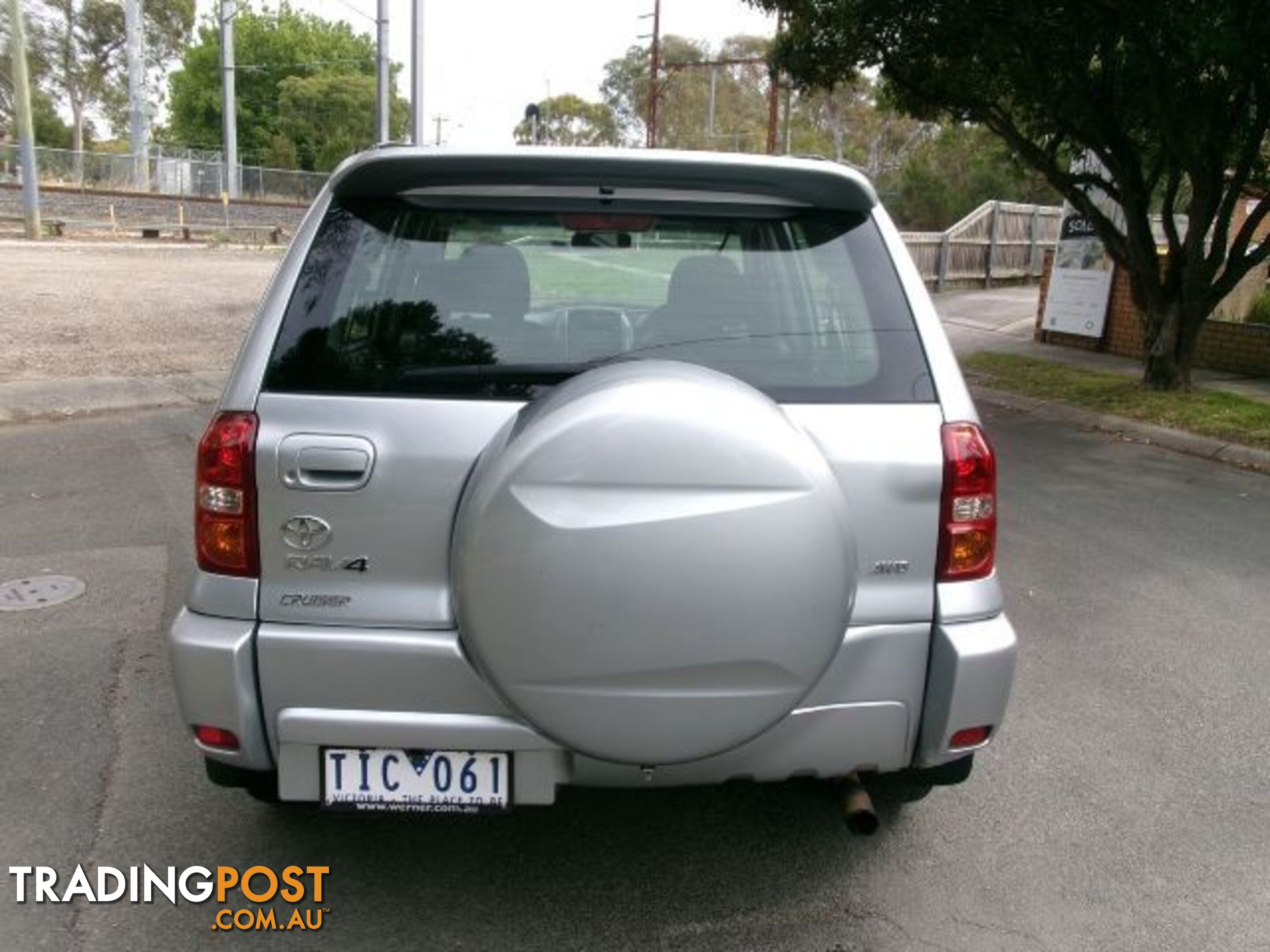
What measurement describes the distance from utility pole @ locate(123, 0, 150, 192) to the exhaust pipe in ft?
146

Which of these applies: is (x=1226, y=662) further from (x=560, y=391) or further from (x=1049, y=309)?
(x=1049, y=309)

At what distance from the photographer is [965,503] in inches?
95.1

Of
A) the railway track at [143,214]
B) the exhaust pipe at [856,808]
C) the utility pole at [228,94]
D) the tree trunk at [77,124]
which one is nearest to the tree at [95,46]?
the tree trunk at [77,124]

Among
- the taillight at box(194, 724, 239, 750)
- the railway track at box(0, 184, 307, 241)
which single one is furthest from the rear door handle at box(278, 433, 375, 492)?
the railway track at box(0, 184, 307, 241)

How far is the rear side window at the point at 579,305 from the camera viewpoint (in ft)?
7.87

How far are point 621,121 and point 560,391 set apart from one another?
82.4m

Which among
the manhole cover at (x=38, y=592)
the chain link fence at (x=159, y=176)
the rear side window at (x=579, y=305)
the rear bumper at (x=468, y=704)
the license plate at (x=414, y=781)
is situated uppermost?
the chain link fence at (x=159, y=176)

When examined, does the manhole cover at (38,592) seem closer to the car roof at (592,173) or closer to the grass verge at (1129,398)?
the car roof at (592,173)

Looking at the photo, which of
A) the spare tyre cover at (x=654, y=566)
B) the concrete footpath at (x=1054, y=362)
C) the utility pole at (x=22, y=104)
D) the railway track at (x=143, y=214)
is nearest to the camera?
the spare tyre cover at (x=654, y=566)

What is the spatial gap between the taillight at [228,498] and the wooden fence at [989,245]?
65.6ft

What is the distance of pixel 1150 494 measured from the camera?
708 cm

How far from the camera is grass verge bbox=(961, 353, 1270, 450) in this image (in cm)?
884

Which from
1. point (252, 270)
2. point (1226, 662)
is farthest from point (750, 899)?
point (252, 270)

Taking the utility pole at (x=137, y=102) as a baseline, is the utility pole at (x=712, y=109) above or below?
above
